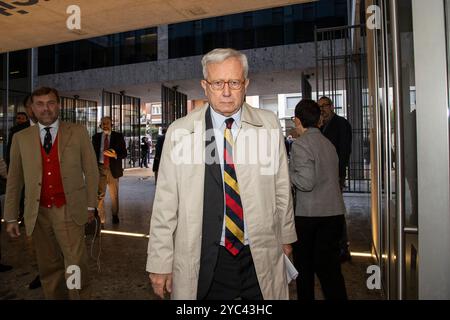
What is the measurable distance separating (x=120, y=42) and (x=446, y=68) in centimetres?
1702

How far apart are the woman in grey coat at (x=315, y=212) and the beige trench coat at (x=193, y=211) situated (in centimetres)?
81

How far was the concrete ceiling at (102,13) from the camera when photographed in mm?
3908

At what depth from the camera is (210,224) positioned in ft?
5.55

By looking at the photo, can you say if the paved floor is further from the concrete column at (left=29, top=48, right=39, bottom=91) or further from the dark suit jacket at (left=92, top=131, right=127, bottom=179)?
the concrete column at (left=29, top=48, right=39, bottom=91)

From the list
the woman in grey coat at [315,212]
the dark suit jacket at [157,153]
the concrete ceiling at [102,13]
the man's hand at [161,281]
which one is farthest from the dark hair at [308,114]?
the dark suit jacket at [157,153]

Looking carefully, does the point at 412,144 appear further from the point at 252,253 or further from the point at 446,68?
the point at 252,253

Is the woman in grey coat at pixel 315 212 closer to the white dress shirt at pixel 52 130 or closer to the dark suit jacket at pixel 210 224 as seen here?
the dark suit jacket at pixel 210 224

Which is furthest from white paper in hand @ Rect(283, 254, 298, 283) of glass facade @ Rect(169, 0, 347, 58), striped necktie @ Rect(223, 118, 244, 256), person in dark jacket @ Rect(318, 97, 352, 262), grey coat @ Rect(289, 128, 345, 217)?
glass facade @ Rect(169, 0, 347, 58)

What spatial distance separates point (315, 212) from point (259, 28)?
45.5 feet

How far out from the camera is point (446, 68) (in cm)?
159

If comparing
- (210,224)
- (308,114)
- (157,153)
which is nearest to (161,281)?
(210,224)

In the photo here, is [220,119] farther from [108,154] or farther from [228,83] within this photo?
[108,154]

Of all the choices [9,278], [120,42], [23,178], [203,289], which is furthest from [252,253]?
[120,42]

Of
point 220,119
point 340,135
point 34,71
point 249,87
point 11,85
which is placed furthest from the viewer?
point 34,71
